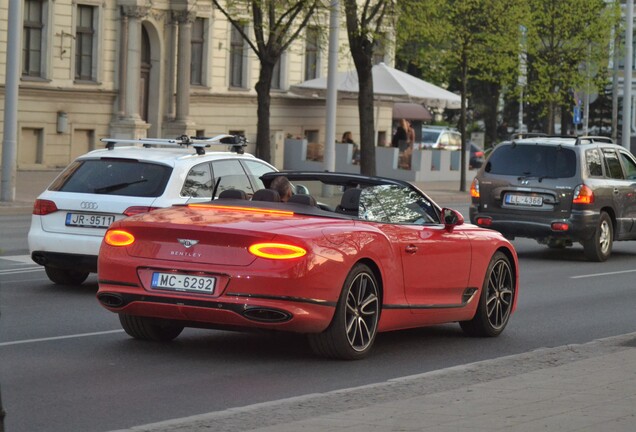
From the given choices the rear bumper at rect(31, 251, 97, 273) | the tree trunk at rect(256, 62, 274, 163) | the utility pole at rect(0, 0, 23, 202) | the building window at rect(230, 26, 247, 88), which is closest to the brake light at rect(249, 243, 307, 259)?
the rear bumper at rect(31, 251, 97, 273)

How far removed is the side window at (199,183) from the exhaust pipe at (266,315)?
15.0 ft

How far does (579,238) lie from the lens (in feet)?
68.5

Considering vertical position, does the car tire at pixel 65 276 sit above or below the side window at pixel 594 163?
below

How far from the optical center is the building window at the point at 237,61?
50.5 meters

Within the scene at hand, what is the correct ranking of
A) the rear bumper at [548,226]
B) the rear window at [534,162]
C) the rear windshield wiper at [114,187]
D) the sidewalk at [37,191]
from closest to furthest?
1. the rear windshield wiper at [114,187]
2. the rear bumper at [548,226]
3. the rear window at [534,162]
4. the sidewalk at [37,191]

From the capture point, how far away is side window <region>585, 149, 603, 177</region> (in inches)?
831

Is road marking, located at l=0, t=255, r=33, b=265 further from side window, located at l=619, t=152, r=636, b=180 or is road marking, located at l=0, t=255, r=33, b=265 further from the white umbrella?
the white umbrella

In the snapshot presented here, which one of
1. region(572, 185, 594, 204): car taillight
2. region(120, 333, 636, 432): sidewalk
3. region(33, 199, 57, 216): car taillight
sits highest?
region(572, 185, 594, 204): car taillight

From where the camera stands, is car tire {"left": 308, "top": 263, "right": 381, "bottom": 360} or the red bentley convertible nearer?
the red bentley convertible

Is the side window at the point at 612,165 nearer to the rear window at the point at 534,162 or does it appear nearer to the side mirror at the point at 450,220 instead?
the rear window at the point at 534,162

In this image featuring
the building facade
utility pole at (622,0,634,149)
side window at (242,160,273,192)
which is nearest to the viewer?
side window at (242,160,273,192)

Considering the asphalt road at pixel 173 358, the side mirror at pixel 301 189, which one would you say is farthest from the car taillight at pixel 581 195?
the side mirror at pixel 301 189

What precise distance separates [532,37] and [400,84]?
207 inches

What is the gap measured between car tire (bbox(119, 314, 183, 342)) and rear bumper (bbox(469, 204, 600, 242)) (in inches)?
407
